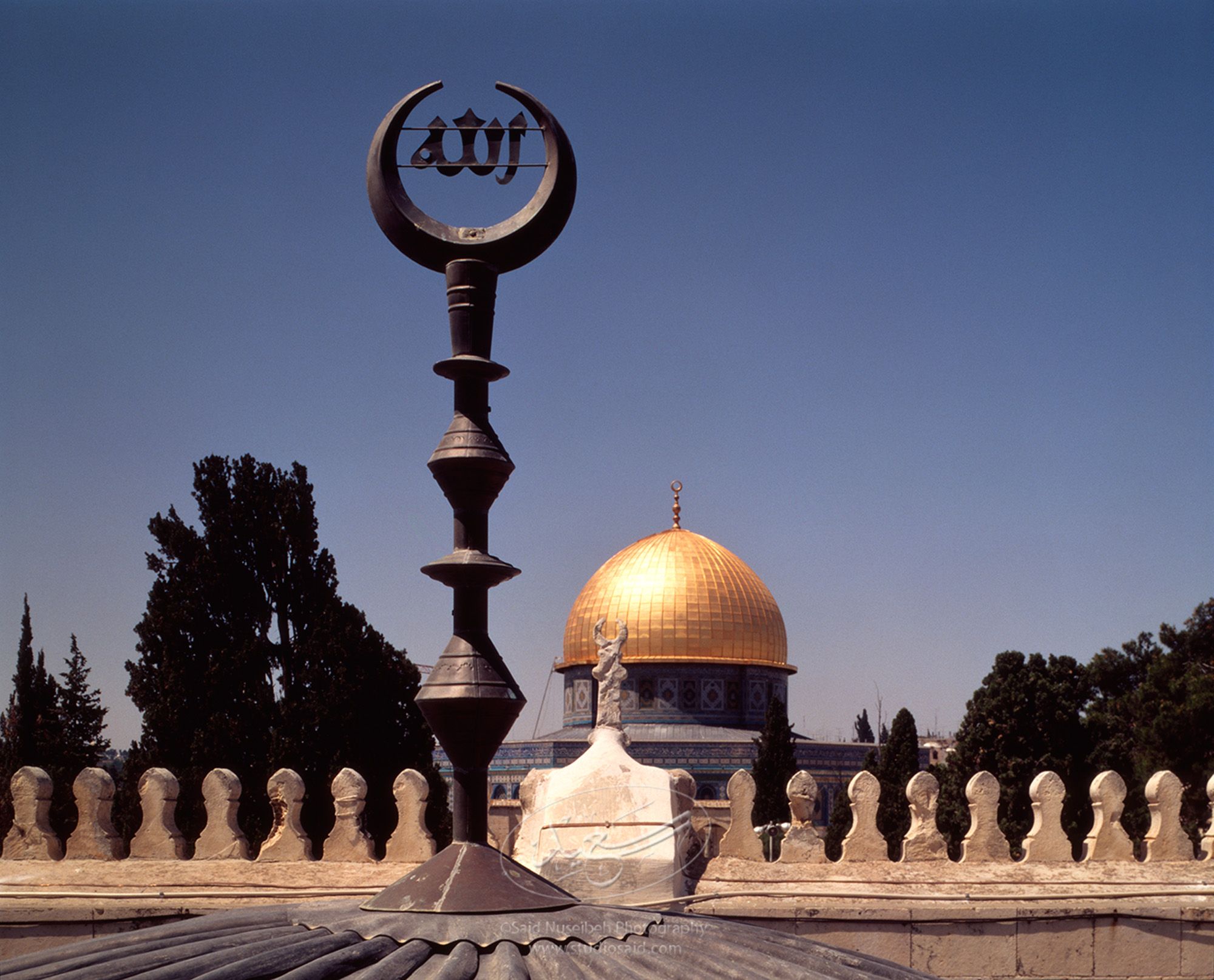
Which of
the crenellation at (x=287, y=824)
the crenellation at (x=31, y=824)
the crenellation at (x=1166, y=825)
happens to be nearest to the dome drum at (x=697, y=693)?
the crenellation at (x=1166, y=825)

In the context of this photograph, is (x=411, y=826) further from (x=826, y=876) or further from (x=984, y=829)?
(x=984, y=829)

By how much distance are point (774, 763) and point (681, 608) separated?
303 inches

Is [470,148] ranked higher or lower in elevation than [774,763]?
higher

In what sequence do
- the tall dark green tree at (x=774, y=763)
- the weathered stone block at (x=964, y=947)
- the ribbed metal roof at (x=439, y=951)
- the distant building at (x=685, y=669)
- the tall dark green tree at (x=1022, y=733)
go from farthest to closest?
1. the distant building at (x=685, y=669)
2. the tall dark green tree at (x=774, y=763)
3. the tall dark green tree at (x=1022, y=733)
4. the weathered stone block at (x=964, y=947)
5. the ribbed metal roof at (x=439, y=951)

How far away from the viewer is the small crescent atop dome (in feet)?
9.39

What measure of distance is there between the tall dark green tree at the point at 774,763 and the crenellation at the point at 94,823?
19908 millimetres

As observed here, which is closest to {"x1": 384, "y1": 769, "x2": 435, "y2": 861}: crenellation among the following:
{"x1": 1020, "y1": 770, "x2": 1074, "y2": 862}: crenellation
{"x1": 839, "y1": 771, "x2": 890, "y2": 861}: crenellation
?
{"x1": 839, "y1": 771, "x2": 890, "y2": 861}: crenellation

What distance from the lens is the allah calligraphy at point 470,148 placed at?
3.02 m

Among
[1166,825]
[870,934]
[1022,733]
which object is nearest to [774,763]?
[1022,733]

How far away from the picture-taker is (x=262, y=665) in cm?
2058

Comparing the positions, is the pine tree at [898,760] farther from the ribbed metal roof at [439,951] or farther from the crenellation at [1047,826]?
the ribbed metal roof at [439,951]

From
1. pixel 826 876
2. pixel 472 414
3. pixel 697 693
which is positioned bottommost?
pixel 826 876

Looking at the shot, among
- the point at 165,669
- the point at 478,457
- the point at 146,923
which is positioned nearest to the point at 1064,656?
the point at 165,669

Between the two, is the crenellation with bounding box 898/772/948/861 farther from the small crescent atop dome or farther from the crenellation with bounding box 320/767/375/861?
the small crescent atop dome
